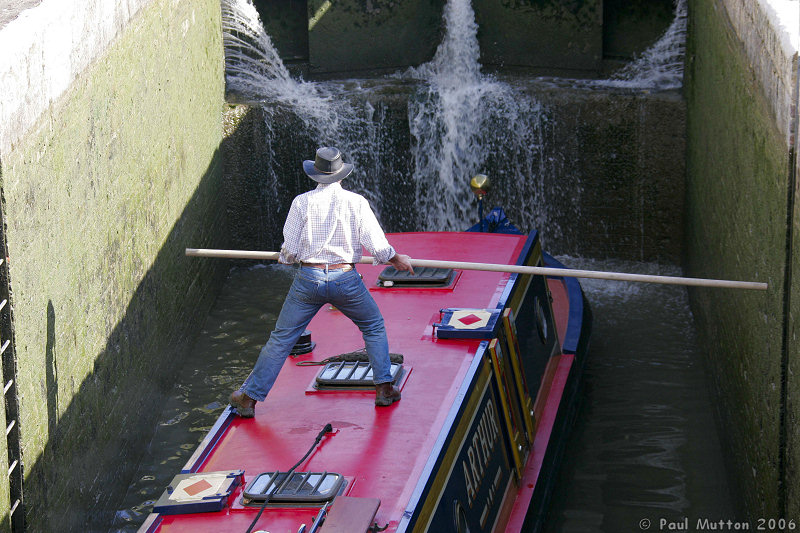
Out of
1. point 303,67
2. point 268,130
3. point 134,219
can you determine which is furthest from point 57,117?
point 303,67

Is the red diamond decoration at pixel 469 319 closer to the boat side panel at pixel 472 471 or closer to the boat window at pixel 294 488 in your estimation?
the boat side panel at pixel 472 471

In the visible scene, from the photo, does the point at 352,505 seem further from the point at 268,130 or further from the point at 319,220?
the point at 268,130

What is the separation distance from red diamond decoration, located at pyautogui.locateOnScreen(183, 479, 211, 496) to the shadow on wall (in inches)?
55.9

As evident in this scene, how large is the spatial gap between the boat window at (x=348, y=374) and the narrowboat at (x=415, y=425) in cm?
1

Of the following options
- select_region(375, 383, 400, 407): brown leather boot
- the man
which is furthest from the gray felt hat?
select_region(375, 383, 400, 407): brown leather boot

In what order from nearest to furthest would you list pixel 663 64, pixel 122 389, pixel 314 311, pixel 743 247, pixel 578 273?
pixel 314 311 < pixel 578 273 < pixel 743 247 < pixel 122 389 < pixel 663 64

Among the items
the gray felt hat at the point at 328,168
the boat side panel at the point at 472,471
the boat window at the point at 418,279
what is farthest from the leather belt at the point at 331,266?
the boat window at the point at 418,279

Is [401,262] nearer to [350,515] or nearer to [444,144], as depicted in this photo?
[350,515]

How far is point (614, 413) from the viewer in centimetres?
898

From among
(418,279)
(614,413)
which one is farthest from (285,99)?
(614,413)

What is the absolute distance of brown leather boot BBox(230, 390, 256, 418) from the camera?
6043mm

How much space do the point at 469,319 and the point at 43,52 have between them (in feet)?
9.86

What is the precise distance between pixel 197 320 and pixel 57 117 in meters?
3.95

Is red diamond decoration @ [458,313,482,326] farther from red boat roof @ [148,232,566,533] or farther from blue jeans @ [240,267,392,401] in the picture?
blue jeans @ [240,267,392,401]
